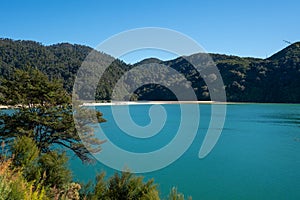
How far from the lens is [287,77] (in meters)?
83.2

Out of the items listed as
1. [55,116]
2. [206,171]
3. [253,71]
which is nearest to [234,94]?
[253,71]

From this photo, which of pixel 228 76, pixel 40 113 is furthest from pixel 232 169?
pixel 228 76

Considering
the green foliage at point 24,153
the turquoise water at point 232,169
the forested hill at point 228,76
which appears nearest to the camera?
the green foliage at point 24,153

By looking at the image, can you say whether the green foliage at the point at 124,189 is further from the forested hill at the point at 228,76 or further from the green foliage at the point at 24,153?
the forested hill at the point at 228,76

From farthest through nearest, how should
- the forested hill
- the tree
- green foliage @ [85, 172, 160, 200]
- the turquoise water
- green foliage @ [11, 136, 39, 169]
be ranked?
1. the forested hill
2. the turquoise water
3. the tree
4. green foliage @ [11, 136, 39, 169]
5. green foliage @ [85, 172, 160, 200]

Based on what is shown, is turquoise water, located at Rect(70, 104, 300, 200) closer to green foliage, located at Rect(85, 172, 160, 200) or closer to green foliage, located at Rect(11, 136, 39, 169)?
green foliage, located at Rect(85, 172, 160, 200)

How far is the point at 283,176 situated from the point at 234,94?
3017 inches

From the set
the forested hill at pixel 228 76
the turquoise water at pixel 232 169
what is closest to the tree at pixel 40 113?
the turquoise water at pixel 232 169

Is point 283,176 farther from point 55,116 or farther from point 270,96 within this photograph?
point 270,96

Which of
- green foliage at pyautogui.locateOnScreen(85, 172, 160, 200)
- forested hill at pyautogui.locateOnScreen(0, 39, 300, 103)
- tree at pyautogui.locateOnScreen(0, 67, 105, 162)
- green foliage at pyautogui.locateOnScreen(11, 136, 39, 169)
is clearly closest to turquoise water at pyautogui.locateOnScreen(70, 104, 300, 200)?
tree at pyautogui.locateOnScreen(0, 67, 105, 162)

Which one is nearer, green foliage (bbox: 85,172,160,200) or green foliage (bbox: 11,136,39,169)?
green foliage (bbox: 85,172,160,200)

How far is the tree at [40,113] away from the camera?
12.8m

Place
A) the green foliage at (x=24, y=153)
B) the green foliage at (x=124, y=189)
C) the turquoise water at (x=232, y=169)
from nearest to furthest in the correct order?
the green foliage at (x=124, y=189) → the green foliage at (x=24, y=153) → the turquoise water at (x=232, y=169)

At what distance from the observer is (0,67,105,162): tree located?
42.0 ft
